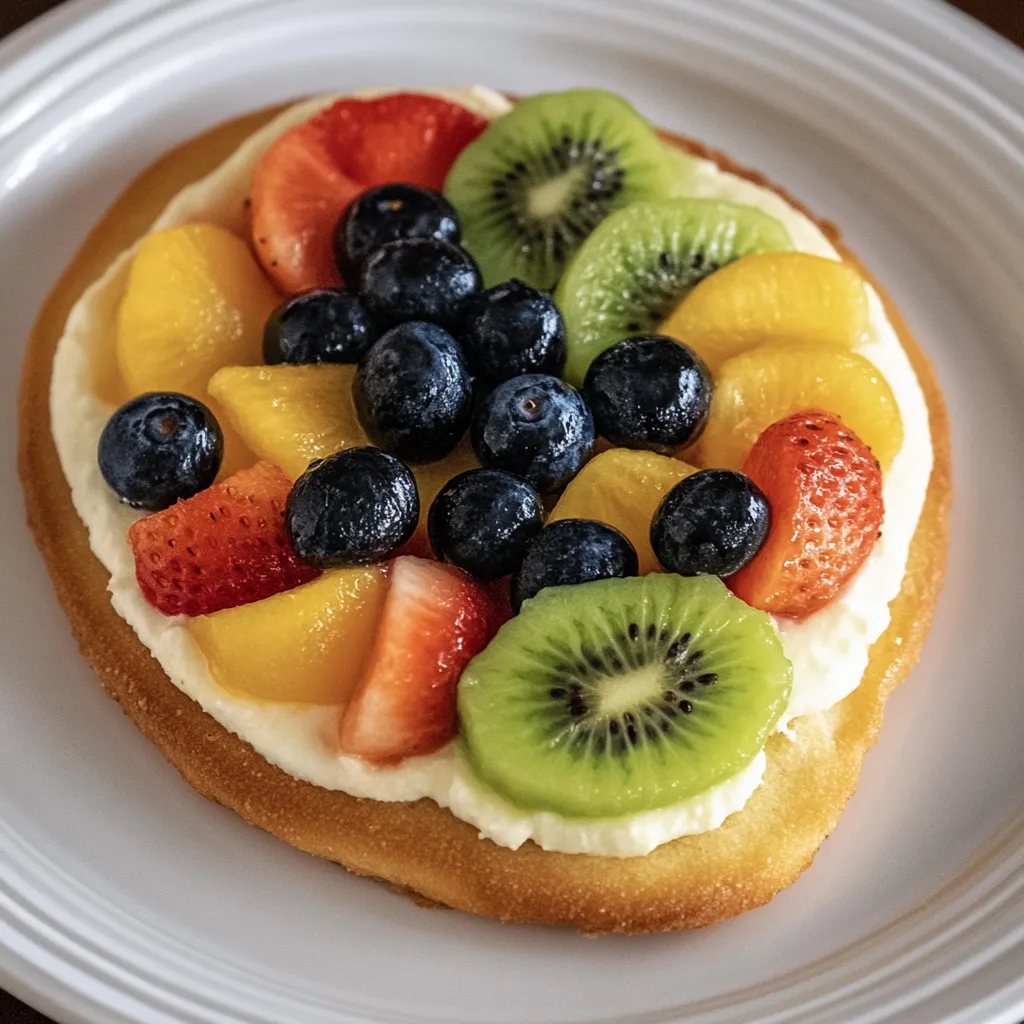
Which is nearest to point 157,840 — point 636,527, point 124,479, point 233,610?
point 233,610

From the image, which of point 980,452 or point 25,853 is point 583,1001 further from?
point 980,452

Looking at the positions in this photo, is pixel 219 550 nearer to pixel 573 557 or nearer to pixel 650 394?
pixel 573 557

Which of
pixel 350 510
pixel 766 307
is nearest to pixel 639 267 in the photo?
pixel 766 307

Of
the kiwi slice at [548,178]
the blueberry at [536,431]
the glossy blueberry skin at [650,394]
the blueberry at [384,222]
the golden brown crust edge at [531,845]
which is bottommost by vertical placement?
the golden brown crust edge at [531,845]

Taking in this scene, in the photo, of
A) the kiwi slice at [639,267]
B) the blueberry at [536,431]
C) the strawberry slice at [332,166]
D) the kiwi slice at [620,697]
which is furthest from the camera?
the strawberry slice at [332,166]

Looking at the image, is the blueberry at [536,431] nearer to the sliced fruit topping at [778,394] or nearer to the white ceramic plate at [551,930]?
the sliced fruit topping at [778,394]

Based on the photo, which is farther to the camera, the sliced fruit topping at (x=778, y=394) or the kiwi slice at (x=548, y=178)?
the kiwi slice at (x=548, y=178)

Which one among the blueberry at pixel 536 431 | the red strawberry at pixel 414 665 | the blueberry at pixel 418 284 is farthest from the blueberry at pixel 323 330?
the red strawberry at pixel 414 665
